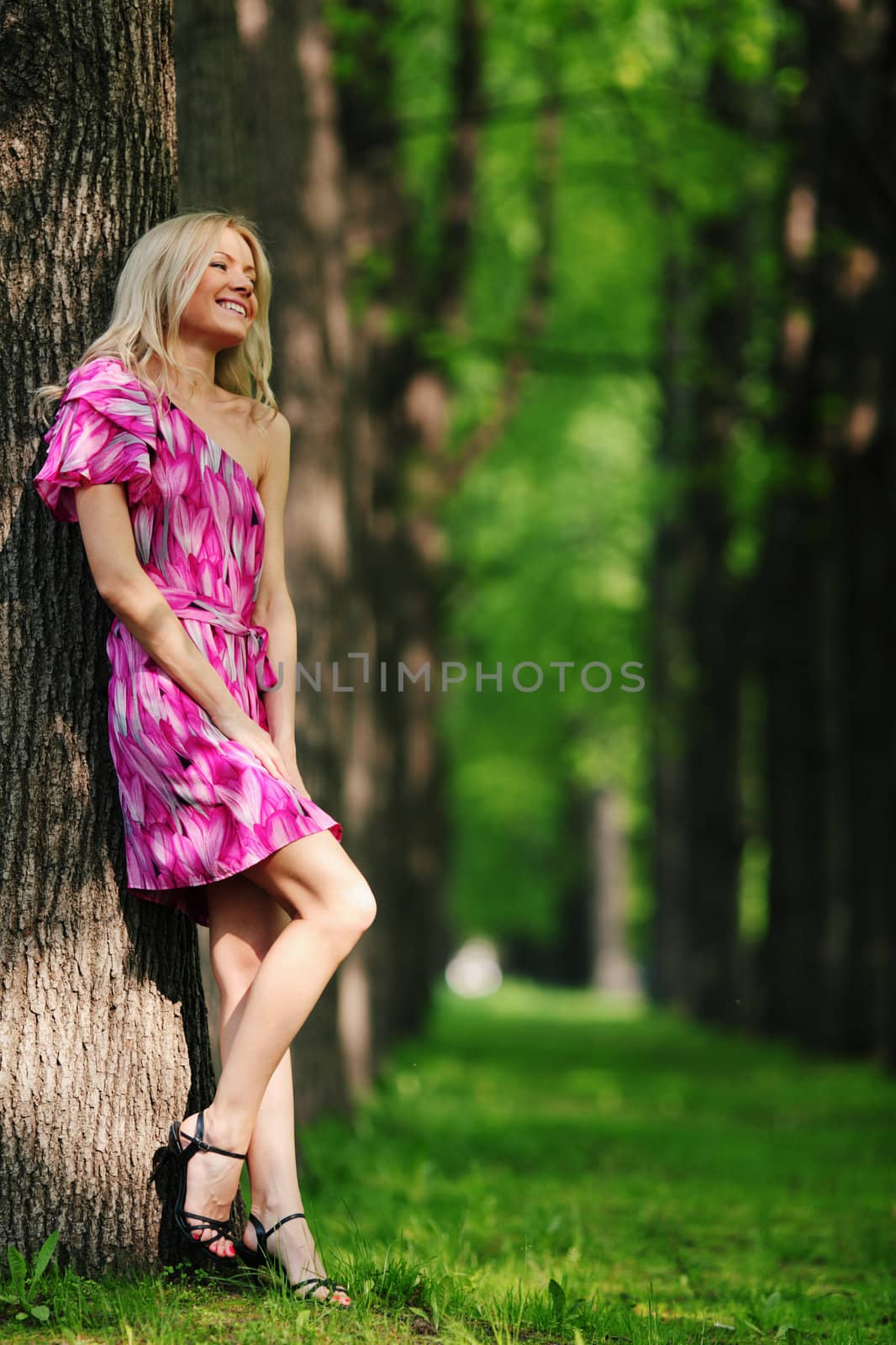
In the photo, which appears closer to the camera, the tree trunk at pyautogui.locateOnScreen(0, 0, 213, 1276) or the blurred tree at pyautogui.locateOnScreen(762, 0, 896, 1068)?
the tree trunk at pyautogui.locateOnScreen(0, 0, 213, 1276)

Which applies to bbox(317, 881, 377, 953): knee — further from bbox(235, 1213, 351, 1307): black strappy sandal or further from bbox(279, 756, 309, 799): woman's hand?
bbox(235, 1213, 351, 1307): black strappy sandal

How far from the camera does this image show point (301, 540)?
8352 mm

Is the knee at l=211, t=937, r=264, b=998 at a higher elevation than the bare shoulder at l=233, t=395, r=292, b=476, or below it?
below

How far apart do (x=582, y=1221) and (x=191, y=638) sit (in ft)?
11.6

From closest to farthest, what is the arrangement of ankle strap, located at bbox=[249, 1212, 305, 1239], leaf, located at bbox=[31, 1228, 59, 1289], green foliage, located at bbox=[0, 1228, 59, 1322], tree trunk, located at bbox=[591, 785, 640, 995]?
green foliage, located at bbox=[0, 1228, 59, 1322] < leaf, located at bbox=[31, 1228, 59, 1289] < ankle strap, located at bbox=[249, 1212, 305, 1239] < tree trunk, located at bbox=[591, 785, 640, 995]

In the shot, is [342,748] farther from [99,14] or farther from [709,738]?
[709,738]

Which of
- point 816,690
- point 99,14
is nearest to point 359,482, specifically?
point 99,14

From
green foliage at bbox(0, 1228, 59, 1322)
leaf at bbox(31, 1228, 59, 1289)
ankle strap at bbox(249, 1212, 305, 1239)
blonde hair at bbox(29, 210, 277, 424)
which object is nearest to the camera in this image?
green foliage at bbox(0, 1228, 59, 1322)

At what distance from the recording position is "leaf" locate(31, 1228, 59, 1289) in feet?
12.8

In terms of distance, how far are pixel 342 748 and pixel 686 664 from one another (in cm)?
1415

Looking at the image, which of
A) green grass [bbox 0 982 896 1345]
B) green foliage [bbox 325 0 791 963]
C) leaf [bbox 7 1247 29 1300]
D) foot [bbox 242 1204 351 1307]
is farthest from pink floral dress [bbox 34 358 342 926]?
green foliage [bbox 325 0 791 963]

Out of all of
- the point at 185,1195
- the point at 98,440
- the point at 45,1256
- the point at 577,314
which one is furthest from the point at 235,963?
the point at 577,314

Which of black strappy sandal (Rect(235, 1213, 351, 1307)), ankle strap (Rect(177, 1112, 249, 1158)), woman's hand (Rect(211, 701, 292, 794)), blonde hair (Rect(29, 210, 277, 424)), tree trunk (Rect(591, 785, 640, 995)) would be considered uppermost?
blonde hair (Rect(29, 210, 277, 424))

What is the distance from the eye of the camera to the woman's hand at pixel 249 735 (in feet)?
13.0
